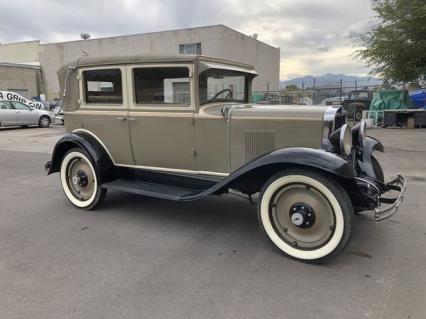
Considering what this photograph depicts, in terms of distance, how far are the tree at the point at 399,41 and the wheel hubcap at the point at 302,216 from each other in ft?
44.7

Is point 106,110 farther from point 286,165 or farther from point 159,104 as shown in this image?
point 286,165

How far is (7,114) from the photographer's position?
17.5 m

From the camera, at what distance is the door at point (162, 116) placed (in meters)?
4.32

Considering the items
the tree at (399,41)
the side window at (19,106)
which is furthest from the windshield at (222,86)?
the side window at (19,106)

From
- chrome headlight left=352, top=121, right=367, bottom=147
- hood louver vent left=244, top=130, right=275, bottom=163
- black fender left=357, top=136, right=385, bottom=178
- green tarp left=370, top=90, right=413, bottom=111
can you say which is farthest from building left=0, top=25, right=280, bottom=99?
hood louver vent left=244, top=130, right=275, bottom=163

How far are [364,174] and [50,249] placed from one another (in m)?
3.42

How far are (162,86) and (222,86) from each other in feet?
2.49

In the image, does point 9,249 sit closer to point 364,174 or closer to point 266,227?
point 266,227

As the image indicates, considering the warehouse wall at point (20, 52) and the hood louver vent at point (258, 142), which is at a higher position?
the warehouse wall at point (20, 52)

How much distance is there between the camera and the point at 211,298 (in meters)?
2.89

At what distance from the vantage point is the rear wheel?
1888cm

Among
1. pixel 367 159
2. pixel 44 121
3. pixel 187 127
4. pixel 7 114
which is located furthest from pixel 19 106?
pixel 367 159

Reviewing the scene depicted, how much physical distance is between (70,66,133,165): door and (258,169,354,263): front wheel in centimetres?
207

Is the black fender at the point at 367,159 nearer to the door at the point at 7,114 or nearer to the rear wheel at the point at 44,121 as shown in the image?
Answer: the door at the point at 7,114
